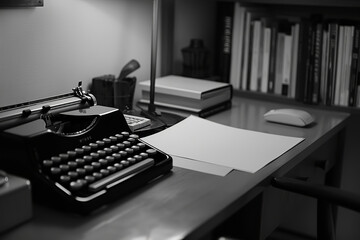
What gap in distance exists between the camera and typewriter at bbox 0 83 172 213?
3.22ft

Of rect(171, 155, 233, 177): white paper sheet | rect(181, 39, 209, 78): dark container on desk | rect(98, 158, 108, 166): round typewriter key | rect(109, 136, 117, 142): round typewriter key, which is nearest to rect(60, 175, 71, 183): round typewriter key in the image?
rect(98, 158, 108, 166): round typewriter key

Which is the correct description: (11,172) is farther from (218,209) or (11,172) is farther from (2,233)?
(218,209)

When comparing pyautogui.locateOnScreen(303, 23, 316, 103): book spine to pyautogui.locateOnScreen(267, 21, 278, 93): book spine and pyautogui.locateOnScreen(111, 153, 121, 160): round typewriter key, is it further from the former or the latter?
pyautogui.locateOnScreen(111, 153, 121, 160): round typewriter key

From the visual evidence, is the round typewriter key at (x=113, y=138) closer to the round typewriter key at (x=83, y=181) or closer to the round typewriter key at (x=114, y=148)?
the round typewriter key at (x=114, y=148)

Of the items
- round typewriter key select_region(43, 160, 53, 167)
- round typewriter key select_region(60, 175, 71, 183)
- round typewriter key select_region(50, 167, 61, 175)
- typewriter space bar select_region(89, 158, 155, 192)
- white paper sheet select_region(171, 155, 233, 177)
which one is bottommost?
white paper sheet select_region(171, 155, 233, 177)

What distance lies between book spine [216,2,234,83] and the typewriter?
2.95 feet

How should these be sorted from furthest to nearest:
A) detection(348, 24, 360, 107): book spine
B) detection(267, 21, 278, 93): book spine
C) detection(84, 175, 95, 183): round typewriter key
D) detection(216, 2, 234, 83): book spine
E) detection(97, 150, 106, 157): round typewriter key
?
detection(216, 2, 234, 83): book spine → detection(267, 21, 278, 93): book spine → detection(348, 24, 360, 107): book spine → detection(97, 150, 106, 157): round typewriter key → detection(84, 175, 95, 183): round typewriter key

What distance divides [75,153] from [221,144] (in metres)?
0.47

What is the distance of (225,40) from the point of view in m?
2.06

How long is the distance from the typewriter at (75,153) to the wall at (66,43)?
231 mm

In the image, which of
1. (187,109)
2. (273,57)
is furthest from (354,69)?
(187,109)

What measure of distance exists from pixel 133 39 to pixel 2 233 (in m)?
1.08

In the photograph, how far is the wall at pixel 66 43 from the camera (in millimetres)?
1387

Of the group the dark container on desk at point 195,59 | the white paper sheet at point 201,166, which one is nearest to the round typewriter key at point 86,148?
the white paper sheet at point 201,166
